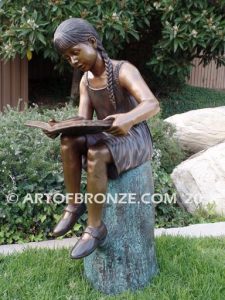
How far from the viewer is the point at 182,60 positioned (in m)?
6.50

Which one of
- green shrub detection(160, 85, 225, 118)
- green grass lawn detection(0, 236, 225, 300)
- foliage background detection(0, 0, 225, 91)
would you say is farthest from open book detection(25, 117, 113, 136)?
green shrub detection(160, 85, 225, 118)

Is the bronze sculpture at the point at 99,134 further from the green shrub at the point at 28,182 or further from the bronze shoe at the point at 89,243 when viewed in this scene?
the green shrub at the point at 28,182

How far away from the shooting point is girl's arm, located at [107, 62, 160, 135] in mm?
2004

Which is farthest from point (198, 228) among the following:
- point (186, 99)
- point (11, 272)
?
point (186, 99)

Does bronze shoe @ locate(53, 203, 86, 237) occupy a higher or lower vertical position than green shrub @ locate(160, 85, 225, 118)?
higher

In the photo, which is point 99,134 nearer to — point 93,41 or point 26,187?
point 93,41

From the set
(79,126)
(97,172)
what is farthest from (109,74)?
(97,172)

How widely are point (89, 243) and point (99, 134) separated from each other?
0.56 meters

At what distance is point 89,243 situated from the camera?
86.0 inches

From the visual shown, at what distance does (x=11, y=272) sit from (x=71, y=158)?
0.93m

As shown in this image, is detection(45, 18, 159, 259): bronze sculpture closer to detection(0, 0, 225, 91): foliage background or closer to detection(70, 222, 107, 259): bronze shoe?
detection(70, 222, 107, 259): bronze shoe

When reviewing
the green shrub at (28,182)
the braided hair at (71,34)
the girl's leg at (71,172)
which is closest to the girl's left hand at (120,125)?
the girl's leg at (71,172)

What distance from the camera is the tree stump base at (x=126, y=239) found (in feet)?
7.89

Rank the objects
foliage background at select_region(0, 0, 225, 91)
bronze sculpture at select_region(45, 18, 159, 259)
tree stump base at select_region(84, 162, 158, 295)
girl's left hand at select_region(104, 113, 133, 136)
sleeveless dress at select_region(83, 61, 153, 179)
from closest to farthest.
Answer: girl's left hand at select_region(104, 113, 133, 136) → bronze sculpture at select_region(45, 18, 159, 259) → sleeveless dress at select_region(83, 61, 153, 179) → tree stump base at select_region(84, 162, 158, 295) → foliage background at select_region(0, 0, 225, 91)
